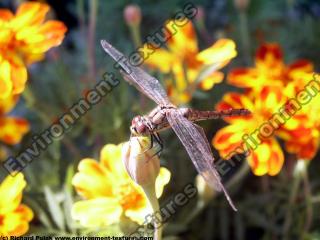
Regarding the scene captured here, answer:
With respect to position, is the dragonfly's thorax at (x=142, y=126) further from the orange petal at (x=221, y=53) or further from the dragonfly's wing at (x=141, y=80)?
the orange petal at (x=221, y=53)

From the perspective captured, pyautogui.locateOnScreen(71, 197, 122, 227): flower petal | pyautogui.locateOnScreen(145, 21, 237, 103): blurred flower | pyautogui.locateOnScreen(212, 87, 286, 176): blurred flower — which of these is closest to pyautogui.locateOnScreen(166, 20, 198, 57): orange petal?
pyautogui.locateOnScreen(145, 21, 237, 103): blurred flower

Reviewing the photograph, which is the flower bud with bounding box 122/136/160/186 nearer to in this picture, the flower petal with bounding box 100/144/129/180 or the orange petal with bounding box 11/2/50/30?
the flower petal with bounding box 100/144/129/180

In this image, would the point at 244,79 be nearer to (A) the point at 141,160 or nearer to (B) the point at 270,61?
(B) the point at 270,61

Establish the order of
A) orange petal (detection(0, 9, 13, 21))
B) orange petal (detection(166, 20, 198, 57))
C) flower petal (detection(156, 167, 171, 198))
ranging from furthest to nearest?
orange petal (detection(166, 20, 198, 57)), orange petal (detection(0, 9, 13, 21)), flower petal (detection(156, 167, 171, 198))

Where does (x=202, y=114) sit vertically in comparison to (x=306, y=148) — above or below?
above

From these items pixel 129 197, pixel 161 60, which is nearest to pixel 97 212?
pixel 129 197

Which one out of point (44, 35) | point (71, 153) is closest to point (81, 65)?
point (71, 153)
